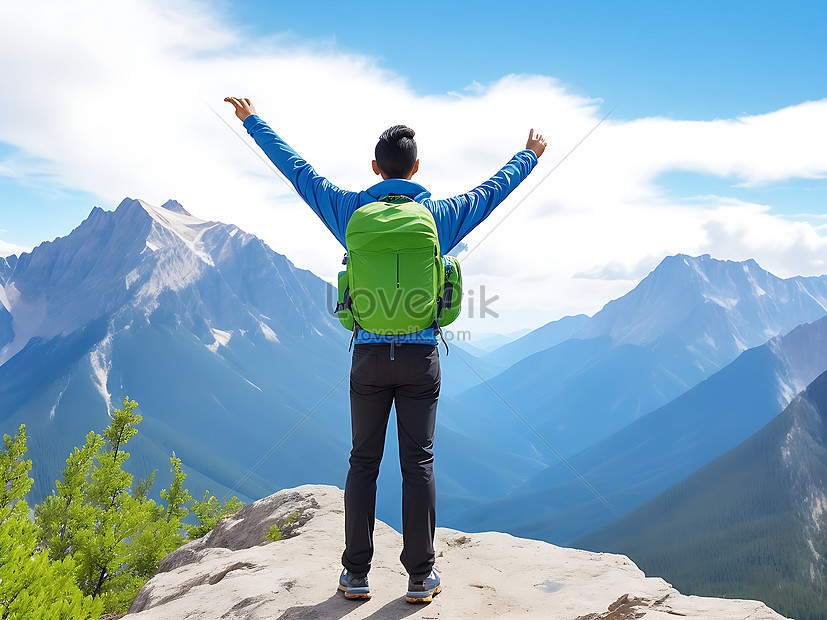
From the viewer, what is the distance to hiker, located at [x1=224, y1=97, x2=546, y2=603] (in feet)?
13.2

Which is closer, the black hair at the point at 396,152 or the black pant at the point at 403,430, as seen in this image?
the black pant at the point at 403,430

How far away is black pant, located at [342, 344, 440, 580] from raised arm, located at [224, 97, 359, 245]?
43.1 inches

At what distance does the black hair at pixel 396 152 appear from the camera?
4.24m

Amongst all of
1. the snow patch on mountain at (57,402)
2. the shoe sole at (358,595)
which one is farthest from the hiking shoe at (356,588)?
the snow patch on mountain at (57,402)

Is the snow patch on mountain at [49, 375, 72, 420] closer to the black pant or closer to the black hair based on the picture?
the black pant

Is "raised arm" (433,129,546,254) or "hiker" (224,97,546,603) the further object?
"raised arm" (433,129,546,254)

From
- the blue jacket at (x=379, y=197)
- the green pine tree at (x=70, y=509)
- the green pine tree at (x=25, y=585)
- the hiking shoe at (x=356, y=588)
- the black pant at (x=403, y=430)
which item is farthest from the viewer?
the green pine tree at (x=70, y=509)

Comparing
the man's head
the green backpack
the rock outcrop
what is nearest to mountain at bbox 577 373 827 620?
the rock outcrop

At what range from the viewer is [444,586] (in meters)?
5.14

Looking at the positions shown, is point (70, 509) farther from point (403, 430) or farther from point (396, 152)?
point (396, 152)

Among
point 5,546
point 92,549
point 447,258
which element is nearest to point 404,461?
point 447,258

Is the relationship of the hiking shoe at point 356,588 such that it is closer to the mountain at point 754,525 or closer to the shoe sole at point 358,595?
the shoe sole at point 358,595

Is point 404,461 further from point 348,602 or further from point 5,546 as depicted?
point 5,546

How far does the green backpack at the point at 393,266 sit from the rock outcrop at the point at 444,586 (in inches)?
93.0
